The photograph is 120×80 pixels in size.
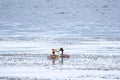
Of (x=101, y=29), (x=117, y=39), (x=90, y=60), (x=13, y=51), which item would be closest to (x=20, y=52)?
(x=13, y=51)

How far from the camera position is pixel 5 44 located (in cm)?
5694

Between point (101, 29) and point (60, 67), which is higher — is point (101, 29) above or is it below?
above

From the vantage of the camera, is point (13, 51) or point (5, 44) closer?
point (13, 51)

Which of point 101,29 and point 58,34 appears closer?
point 58,34

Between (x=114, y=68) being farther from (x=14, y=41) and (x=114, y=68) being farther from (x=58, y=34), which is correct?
(x=58, y=34)

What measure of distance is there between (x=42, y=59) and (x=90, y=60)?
10.1 feet

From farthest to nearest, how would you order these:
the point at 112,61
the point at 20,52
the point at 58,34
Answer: the point at 58,34 → the point at 20,52 → the point at 112,61

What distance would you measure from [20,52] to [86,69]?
26.8ft

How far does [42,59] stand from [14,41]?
11141 millimetres

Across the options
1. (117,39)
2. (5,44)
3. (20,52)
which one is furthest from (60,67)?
(117,39)

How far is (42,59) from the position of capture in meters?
48.1

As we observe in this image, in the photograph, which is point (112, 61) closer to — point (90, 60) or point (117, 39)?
point (90, 60)

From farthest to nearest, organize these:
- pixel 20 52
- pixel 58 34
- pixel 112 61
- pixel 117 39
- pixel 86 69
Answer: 1. pixel 58 34
2. pixel 117 39
3. pixel 20 52
4. pixel 112 61
5. pixel 86 69

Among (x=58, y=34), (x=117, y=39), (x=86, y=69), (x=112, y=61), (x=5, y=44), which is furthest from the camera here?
(x=58, y=34)
